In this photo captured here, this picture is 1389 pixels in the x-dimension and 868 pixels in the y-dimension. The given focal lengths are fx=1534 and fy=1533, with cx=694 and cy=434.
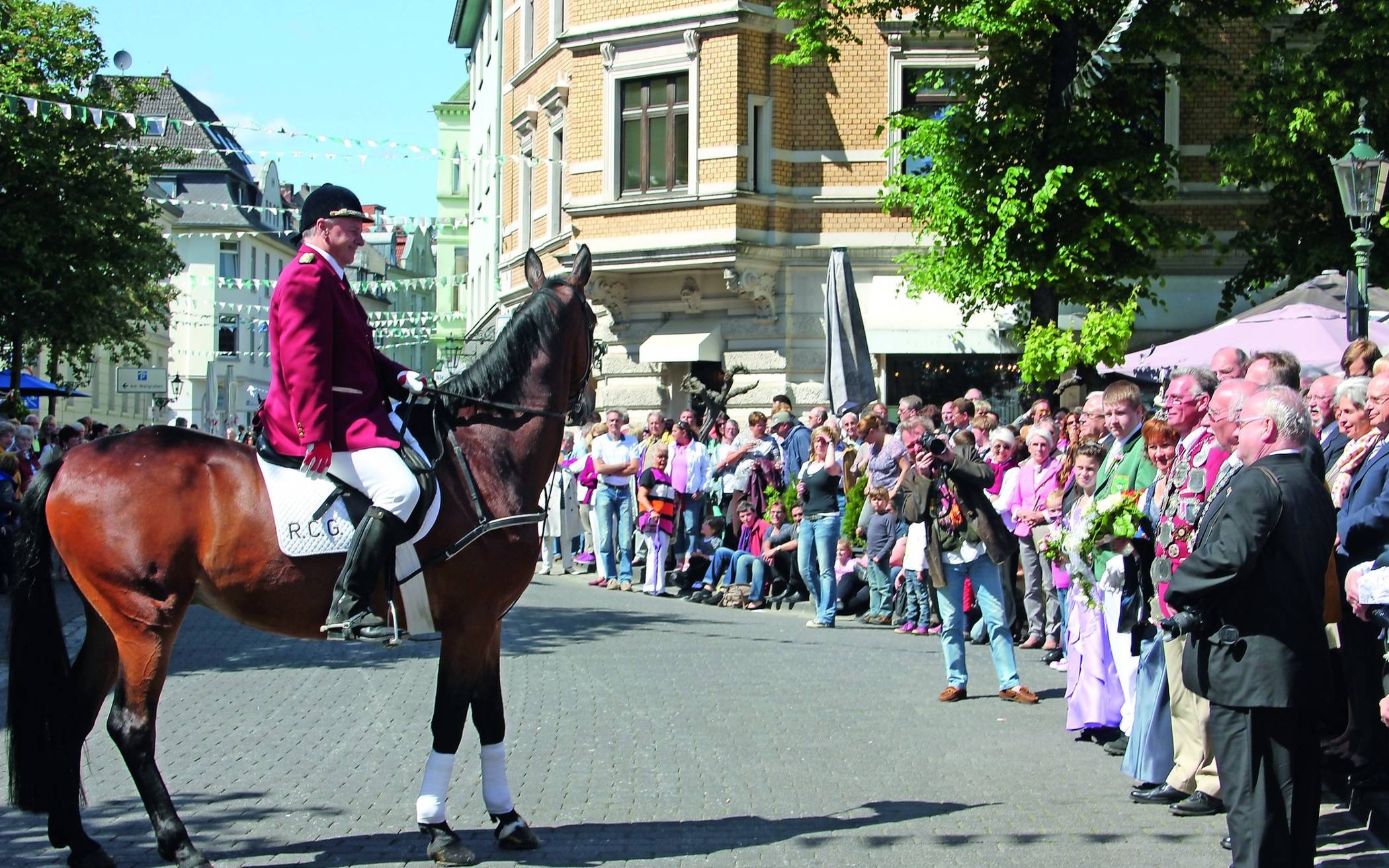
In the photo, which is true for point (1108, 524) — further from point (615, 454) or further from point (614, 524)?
point (614, 524)

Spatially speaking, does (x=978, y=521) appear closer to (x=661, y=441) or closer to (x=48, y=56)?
(x=661, y=441)

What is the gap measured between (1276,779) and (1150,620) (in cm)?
192

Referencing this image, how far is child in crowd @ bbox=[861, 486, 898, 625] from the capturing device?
617 inches

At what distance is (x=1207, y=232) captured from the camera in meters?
24.2

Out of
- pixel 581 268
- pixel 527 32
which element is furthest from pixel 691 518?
pixel 527 32

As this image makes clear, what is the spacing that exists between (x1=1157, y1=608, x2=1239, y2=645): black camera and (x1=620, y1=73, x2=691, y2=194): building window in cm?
2171

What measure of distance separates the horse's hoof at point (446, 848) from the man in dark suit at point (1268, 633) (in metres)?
3.04

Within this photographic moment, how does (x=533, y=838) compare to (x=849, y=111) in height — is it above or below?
below

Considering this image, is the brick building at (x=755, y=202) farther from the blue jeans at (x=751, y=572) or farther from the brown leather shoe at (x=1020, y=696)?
the brown leather shoe at (x=1020, y=696)

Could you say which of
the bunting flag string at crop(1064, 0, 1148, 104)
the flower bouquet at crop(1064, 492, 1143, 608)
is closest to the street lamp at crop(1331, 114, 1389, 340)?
the bunting flag string at crop(1064, 0, 1148, 104)

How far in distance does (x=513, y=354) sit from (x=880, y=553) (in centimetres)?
937

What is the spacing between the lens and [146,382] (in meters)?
41.1

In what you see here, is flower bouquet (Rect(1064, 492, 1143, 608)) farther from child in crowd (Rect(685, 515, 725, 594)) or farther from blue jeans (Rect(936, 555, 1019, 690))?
child in crowd (Rect(685, 515, 725, 594))

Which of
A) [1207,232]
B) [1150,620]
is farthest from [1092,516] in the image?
[1207,232]
